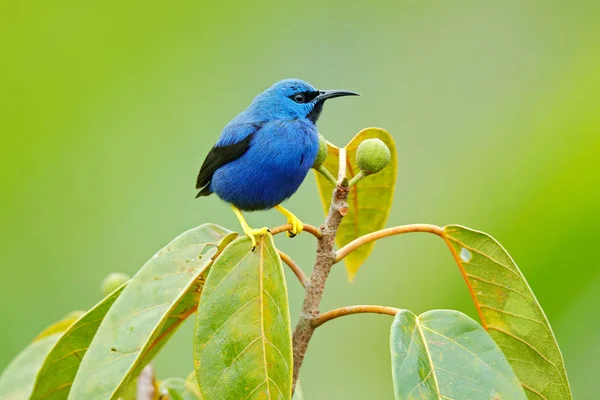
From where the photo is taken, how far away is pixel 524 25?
4898 mm

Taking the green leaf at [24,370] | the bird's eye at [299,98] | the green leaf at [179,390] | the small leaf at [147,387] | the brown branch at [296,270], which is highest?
the bird's eye at [299,98]

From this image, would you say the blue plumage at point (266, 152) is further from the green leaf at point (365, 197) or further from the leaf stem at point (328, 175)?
the leaf stem at point (328, 175)

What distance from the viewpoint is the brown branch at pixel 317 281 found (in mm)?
2139

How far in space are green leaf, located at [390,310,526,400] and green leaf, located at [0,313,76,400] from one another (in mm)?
1348

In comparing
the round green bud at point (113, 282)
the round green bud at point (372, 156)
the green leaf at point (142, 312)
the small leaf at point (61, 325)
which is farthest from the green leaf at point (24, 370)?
the round green bud at point (372, 156)

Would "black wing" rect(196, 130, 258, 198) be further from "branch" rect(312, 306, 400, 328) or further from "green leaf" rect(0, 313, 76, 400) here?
"branch" rect(312, 306, 400, 328)

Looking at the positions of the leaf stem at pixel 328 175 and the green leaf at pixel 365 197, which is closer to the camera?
the leaf stem at pixel 328 175

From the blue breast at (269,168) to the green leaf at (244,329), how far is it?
41.2 inches

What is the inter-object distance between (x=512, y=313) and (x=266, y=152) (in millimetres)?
1371

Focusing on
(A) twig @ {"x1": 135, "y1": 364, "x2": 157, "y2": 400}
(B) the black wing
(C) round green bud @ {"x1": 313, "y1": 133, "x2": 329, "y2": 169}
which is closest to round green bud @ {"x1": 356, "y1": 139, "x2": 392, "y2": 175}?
(C) round green bud @ {"x1": 313, "y1": 133, "x2": 329, "y2": 169}

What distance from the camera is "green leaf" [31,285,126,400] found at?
7.16 ft

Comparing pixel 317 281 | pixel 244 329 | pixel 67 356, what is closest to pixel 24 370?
pixel 67 356

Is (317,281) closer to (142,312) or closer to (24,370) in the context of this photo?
(142,312)

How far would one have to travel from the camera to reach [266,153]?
3.24 metres
